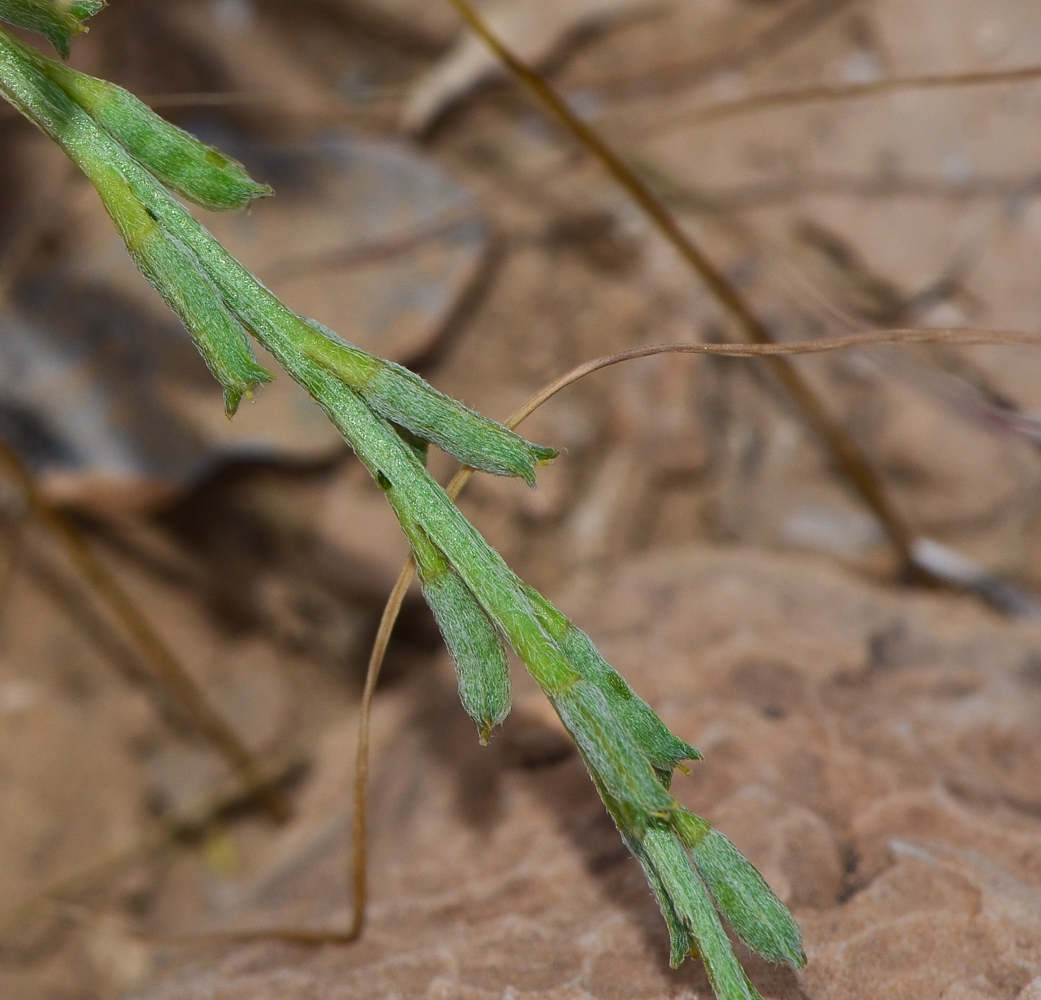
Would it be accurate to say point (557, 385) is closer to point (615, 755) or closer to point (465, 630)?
point (465, 630)

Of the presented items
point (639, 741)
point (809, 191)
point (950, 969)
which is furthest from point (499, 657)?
point (809, 191)

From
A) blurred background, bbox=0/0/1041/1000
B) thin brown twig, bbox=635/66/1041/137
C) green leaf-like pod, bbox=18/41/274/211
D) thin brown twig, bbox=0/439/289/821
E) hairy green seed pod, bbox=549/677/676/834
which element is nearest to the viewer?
hairy green seed pod, bbox=549/677/676/834

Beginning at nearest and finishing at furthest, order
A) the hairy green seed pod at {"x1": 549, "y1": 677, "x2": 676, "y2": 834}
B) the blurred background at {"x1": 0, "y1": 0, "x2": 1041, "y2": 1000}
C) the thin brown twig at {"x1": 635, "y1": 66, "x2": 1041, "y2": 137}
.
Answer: the hairy green seed pod at {"x1": 549, "y1": 677, "x2": 676, "y2": 834}
the thin brown twig at {"x1": 635, "y1": 66, "x2": 1041, "y2": 137}
the blurred background at {"x1": 0, "y1": 0, "x2": 1041, "y2": 1000}

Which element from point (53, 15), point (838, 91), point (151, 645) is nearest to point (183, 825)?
point (151, 645)

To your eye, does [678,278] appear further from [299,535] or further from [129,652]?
[129,652]

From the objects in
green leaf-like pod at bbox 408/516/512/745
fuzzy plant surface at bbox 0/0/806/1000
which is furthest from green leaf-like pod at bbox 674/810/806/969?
green leaf-like pod at bbox 408/516/512/745

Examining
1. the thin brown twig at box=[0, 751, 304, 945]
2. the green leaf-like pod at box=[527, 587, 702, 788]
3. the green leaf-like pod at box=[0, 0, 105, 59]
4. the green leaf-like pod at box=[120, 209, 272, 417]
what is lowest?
the thin brown twig at box=[0, 751, 304, 945]

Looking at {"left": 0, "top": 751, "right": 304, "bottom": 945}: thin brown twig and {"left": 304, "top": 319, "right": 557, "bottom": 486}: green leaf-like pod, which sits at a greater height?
{"left": 304, "top": 319, "right": 557, "bottom": 486}: green leaf-like pod

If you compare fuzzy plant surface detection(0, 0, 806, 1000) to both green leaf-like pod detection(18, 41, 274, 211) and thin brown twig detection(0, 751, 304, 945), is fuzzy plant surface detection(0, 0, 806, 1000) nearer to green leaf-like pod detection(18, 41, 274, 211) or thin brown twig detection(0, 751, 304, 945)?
green leaf-like pod detection(18, 41, 274, 211)

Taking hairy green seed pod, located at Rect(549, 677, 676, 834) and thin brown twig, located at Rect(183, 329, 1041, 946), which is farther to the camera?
thin brown twig, located at Rect(183, 329, 1041, 946)
